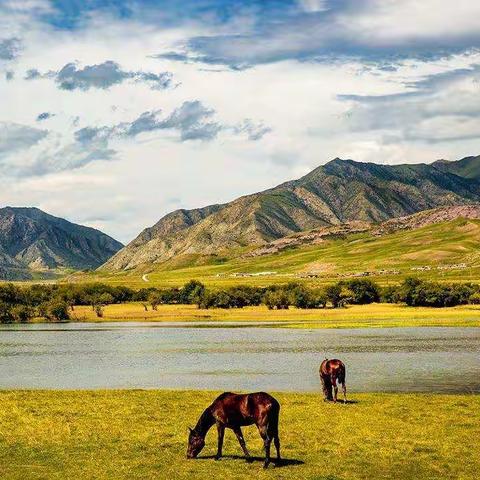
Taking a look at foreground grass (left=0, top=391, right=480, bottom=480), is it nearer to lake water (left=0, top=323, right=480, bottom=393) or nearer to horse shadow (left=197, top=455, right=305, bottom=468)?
horse shadow (left=197, top=455, right=305, bottom=468)

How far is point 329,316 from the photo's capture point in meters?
174

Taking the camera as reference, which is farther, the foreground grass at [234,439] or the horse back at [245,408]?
the horse back at [245,408]

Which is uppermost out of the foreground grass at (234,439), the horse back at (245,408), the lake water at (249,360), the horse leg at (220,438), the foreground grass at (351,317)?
the horse back at (245,408)

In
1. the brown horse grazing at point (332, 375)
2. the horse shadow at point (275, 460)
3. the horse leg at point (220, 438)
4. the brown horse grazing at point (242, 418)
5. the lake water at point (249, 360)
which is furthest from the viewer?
the lake water at point (249, 360)

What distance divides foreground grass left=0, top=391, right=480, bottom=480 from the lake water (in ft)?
38.6

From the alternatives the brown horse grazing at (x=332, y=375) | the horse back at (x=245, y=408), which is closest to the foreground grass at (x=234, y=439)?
the brown horse grazing at (x=332, y=375)

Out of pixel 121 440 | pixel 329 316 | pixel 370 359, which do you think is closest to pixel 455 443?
pixel 121 440

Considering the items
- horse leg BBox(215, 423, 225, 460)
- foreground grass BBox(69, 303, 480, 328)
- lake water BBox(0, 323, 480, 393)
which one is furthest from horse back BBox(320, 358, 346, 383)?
foreground grass BBox(69, 303, 480, 328)

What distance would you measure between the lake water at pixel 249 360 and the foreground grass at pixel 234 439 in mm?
11758

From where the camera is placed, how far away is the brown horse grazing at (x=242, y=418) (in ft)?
89.6

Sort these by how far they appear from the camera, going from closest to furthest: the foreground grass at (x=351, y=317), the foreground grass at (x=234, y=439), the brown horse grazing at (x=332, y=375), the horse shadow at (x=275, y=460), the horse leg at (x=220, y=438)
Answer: the foreground grass at (x=234, y=439)
the horse shadow at (x=275, y=460)
the horse leg at (x=220, y=438)
the brown horse grazing at (x=332, y=375)
the foreground grass at (x=351, y=317)

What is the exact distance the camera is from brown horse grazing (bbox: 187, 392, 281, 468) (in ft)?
89.6

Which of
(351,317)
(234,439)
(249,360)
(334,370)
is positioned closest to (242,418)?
(234,439)

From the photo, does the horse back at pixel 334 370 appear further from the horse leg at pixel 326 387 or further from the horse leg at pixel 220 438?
the horse leg at pixel 220 438
